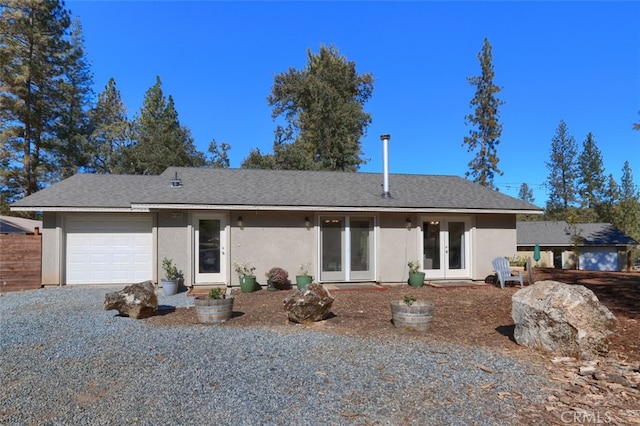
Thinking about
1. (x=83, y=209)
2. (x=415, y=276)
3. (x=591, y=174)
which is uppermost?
(x=591, y=174)

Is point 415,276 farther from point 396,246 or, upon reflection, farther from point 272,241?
point 272,241

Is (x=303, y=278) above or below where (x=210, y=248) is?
below

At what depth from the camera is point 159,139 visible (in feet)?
81.4

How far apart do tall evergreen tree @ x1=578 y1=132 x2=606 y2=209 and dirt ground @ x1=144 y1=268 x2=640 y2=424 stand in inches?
1394

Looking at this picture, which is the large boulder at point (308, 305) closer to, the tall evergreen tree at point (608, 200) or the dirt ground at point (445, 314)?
the dirt ground at point (445, 314)

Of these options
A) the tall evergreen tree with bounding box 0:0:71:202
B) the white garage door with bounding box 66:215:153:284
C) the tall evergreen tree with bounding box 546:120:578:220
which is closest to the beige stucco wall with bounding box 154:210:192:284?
the white garage door with bounding box 66:215:153:284

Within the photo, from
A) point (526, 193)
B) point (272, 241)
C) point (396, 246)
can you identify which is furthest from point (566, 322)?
point (526, 193)

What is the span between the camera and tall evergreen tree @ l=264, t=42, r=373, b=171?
1068 inches

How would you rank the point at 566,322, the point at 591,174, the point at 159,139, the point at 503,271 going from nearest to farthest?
the point at 566,322, the point at 503,271, the point at 159,139, the point at 591,174

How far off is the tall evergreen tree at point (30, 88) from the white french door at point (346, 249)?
1773 centimetres

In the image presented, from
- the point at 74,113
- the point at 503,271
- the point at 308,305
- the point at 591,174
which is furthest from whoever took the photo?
the point at 591,174

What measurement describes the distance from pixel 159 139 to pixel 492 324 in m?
23.6

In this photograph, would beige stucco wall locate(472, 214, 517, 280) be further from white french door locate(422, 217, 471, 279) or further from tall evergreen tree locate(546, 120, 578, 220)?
tall evergreen tree locate(546, 120, 578, 220)

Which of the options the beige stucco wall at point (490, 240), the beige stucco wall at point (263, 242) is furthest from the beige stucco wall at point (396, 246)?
the beige stucco wall at point (490, 240)
